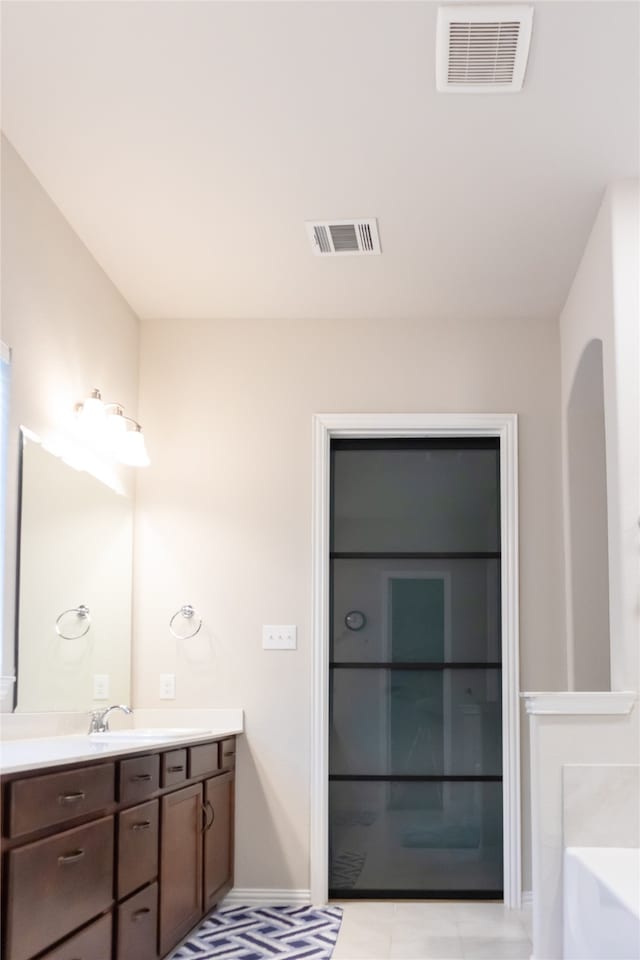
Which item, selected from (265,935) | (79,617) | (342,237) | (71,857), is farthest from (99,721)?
(342,237)

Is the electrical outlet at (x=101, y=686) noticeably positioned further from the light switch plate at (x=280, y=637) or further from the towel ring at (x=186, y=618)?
the light switch plate at (x=280, y=637)

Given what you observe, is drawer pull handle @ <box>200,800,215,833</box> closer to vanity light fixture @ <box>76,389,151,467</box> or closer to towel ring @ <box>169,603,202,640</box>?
towel ring @ <box>169,603,202,640</box>

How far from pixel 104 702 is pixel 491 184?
241 cm

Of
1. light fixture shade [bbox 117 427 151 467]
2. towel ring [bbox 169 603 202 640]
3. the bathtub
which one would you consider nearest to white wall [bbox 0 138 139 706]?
light fixture shade [bbox 117 427 151 467]

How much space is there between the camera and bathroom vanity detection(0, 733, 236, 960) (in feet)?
7.66

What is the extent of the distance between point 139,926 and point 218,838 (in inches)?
45.9

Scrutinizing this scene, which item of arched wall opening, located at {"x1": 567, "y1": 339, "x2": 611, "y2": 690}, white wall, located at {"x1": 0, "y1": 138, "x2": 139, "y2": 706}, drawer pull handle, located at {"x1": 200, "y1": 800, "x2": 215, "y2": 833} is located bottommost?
drawer pull handle, located at {"x1": 200, "y1": 800, "x2": 215, "y2": 833}

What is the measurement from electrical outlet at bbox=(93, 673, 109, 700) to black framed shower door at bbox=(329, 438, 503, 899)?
1.01 meters

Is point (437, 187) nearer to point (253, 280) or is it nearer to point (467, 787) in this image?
point (253, 280)

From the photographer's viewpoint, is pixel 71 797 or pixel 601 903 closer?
pixel 71 797

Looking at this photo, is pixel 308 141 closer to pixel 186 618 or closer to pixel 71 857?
pixel 71 857

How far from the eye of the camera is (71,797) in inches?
103

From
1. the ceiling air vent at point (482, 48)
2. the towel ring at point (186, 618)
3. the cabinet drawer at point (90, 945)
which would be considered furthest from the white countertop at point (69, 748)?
the ceiling air vent at point (482, 48)

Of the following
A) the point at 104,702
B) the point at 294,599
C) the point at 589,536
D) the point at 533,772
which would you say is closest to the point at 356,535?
the point at 294,599
